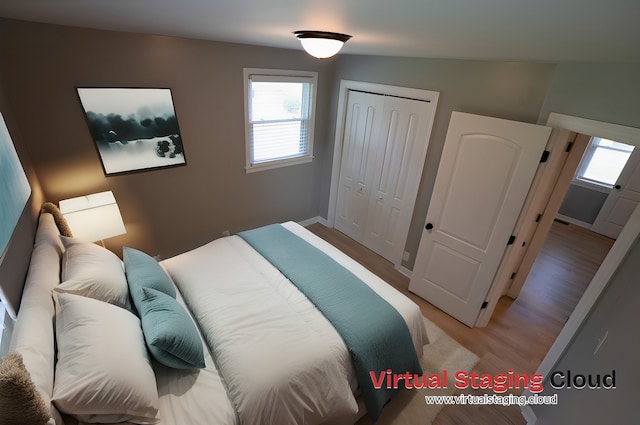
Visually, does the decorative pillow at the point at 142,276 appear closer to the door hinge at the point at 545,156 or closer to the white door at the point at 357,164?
the white door at the point at 357,164

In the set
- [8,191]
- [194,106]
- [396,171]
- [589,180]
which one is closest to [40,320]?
[8,191]

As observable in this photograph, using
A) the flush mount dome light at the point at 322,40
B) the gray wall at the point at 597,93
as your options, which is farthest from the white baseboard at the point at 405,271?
the flush mount dome light at the point at 322,40

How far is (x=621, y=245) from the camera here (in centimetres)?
162

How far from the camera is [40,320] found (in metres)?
1.28

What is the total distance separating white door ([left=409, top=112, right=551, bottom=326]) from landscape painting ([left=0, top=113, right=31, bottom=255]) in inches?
115

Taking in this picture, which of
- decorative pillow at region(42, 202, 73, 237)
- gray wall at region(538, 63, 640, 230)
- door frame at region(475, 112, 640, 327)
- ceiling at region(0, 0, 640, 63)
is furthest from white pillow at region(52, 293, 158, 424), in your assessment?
gray wall at region(538, 63, 640, 230)

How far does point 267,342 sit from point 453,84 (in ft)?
8.67

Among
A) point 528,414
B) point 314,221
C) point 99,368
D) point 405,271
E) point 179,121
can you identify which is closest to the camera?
point 99,368

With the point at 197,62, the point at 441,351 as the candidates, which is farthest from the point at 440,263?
the point at 197,62

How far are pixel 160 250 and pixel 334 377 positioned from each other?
7.86ft

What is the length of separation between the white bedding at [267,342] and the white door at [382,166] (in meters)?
1.35

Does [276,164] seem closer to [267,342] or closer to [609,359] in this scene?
[267,342]

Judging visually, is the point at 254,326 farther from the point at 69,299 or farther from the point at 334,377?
the point at 69,299

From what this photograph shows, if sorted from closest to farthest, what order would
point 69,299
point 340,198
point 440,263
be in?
point 69,299 < point 440,263 < point 340,198
